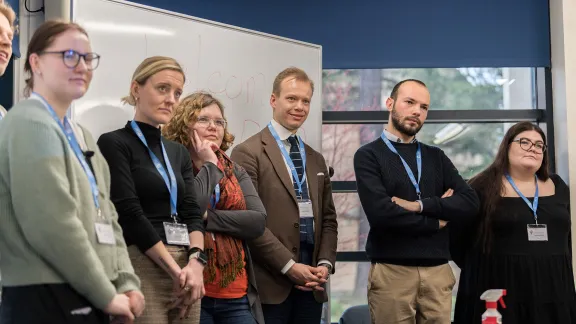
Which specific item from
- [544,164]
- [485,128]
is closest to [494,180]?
[544,164]

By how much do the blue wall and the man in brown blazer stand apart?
144 cm

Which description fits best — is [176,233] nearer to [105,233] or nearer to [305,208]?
[105,233]

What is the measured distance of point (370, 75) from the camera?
18.3 feet

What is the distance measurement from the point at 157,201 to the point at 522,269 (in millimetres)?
2320

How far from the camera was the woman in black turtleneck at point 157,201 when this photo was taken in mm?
2564

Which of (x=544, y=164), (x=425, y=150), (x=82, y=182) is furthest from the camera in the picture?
(x=544, y=164)

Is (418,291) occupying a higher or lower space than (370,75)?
lower

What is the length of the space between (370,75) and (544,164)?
1.62 m

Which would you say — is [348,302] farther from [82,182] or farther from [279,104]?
[82,182]

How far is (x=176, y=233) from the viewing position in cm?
270

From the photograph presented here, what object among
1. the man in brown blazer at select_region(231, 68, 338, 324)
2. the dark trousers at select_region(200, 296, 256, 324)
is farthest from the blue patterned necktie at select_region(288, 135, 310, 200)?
the dark trousers at select_region(200, 296, 256, 324)

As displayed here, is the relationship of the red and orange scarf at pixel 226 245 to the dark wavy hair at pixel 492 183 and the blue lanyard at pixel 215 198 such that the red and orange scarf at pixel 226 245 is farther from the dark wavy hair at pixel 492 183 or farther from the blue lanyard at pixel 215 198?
the dark wavy hair at pixel 492 183

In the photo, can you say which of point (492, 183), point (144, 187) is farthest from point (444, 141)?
point (144, 187)

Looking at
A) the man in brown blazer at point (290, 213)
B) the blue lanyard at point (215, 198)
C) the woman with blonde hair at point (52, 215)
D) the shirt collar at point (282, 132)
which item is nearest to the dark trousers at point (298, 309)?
the man in brown blazer at point (290, 213)
